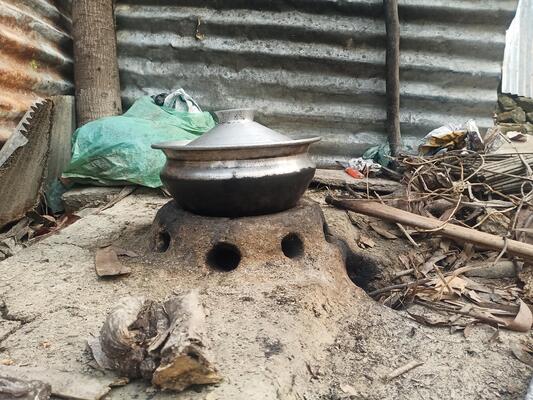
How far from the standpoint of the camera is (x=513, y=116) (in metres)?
6.46

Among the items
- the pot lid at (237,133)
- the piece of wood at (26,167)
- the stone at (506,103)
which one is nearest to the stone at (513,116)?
the stone at (506,103)

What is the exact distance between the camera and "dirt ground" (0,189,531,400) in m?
2.05

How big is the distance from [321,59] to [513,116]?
117 inches

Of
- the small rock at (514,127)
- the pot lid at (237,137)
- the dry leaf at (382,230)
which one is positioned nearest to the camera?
the pot lid at (237,137)

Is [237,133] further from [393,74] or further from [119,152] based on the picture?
[393,74]

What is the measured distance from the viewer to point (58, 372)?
199 cm

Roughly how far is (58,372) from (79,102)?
3.28 meters

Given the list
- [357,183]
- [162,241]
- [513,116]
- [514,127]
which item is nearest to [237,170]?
[162,241]

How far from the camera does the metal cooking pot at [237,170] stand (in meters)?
2.72

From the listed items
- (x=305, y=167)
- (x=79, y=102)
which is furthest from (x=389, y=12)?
(x=79, y=102)

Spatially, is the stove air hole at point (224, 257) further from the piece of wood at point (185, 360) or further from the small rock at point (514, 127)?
the small rock at point (514, 127)

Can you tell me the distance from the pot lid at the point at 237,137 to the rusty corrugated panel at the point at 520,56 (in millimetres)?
4887

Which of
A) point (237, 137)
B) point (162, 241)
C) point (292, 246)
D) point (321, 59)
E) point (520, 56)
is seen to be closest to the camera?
point (237, 137)

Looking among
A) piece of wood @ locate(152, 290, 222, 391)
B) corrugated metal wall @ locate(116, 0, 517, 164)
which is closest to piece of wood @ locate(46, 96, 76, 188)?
corrugated metal wall @ locate(116, 0, 517, 164)
